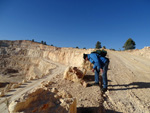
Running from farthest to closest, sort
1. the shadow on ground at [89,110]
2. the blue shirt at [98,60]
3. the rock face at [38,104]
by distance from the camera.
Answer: the blue shirt at [98,60]
the shadow on ground at [89,110]
the rock face at [38,104]

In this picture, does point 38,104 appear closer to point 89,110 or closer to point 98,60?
point 89,110

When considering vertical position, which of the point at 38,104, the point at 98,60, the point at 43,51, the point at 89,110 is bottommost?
the point at 89,110

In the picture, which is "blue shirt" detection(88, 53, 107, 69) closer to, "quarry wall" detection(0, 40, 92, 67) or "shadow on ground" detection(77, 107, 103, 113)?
"shadow on ground" detection(77, 107, 103, 113)

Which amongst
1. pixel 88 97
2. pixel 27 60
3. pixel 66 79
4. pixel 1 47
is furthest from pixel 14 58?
pixel 88 97

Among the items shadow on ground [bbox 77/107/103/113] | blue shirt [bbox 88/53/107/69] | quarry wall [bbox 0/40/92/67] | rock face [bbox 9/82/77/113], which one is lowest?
shadow on ground [bbox 77/107/103/113]

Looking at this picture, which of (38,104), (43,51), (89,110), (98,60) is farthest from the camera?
(43,51)

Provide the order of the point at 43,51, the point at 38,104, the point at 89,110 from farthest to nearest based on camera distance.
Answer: the point at 43,51 < the point at 89,110 < the point at 38,104

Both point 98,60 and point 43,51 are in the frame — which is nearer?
point 98,60

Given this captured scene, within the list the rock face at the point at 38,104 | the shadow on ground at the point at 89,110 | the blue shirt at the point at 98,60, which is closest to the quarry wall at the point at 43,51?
the blue shirt at the point at 98,60

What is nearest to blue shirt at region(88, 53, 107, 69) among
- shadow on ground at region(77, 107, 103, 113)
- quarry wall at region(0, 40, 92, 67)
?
shadow on ground at region(77, 107, 103, 113)

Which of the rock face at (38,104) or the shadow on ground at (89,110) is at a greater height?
the rock face at (38,104)

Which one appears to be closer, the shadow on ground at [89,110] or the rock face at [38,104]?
the rock face at [38,104]

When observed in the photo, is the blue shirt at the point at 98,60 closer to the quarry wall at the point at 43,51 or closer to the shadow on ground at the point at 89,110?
the shadow on ground at the point at 89,110

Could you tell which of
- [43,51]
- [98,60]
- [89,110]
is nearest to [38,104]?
[89,110]
